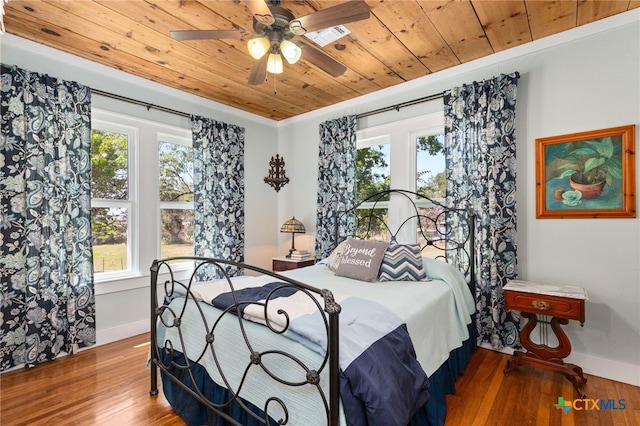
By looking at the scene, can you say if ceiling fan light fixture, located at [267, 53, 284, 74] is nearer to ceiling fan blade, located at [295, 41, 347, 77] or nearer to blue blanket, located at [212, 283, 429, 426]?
ceiling fan blade, located at [295, 41, 347, 77]

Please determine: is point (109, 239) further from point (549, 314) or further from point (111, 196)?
point (549, 314)

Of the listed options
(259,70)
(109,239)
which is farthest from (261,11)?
(109,239)

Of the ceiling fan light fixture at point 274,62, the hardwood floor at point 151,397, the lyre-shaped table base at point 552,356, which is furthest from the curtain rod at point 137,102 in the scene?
the lyre-shaped table base at point 552,356

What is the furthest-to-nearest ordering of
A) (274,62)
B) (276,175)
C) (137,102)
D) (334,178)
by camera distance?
(276,175)
(334,178)
(137,102)
(274,62)

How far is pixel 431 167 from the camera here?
333 centimetres

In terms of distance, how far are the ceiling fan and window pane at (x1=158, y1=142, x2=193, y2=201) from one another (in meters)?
1.96

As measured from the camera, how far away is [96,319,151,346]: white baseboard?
300 cm

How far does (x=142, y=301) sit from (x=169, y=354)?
5.07ft

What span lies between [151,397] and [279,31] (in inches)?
96.6

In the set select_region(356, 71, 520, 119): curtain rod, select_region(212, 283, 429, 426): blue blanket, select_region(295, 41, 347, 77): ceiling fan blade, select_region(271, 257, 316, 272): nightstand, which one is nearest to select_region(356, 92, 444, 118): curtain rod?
select_region(356, 71, 520, 119): curtain rod

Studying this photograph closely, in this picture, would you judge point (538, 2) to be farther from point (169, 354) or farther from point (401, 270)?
point (169, 354)

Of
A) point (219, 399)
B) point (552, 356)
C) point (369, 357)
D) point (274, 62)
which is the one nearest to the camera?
point (369, 357)

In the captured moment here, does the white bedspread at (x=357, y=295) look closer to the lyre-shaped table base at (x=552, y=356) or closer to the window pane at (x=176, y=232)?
the lyre-shaped table base at (x=552, y=356)

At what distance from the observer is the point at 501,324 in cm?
273
